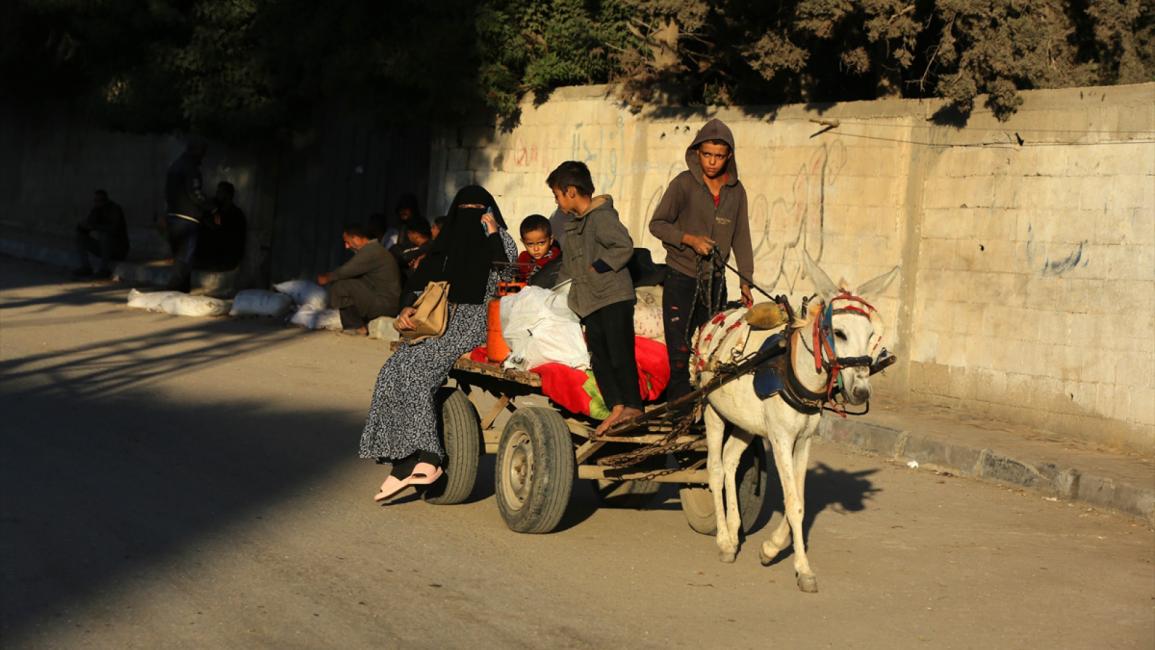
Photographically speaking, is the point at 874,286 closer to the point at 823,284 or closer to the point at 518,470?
the point at 823,284

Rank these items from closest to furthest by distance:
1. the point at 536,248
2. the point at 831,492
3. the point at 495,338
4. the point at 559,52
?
1. the point at 495,338
2. the point at 536,248
3. the point at 831,492
4. the point at 559,52

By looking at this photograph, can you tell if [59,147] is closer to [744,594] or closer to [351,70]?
[351,70]

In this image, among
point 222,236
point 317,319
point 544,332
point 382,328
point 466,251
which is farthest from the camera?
point 222,236

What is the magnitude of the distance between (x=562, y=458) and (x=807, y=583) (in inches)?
57.7

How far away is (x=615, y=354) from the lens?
24.9ft

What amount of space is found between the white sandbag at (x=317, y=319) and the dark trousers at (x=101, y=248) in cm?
721

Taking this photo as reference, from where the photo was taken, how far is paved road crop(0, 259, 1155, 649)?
609cm

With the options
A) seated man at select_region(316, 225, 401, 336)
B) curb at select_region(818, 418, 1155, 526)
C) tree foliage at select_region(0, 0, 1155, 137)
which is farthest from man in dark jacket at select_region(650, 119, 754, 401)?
seated man at select_region(316, 225, 401, 336)

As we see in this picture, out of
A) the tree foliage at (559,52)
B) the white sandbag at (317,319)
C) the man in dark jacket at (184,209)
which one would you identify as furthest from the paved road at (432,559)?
the man in dark jacket at (184,209)

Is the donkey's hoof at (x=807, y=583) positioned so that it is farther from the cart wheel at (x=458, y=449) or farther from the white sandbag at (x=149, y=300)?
the white sandbag at (x=149, y=300)

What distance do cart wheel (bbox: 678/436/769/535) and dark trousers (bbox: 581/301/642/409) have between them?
0.83 metres

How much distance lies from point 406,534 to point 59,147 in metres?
29.6

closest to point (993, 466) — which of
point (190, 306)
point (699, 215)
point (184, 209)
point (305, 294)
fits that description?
point (699, 215)

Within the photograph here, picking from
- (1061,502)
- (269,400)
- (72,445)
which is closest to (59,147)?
(269,400)
